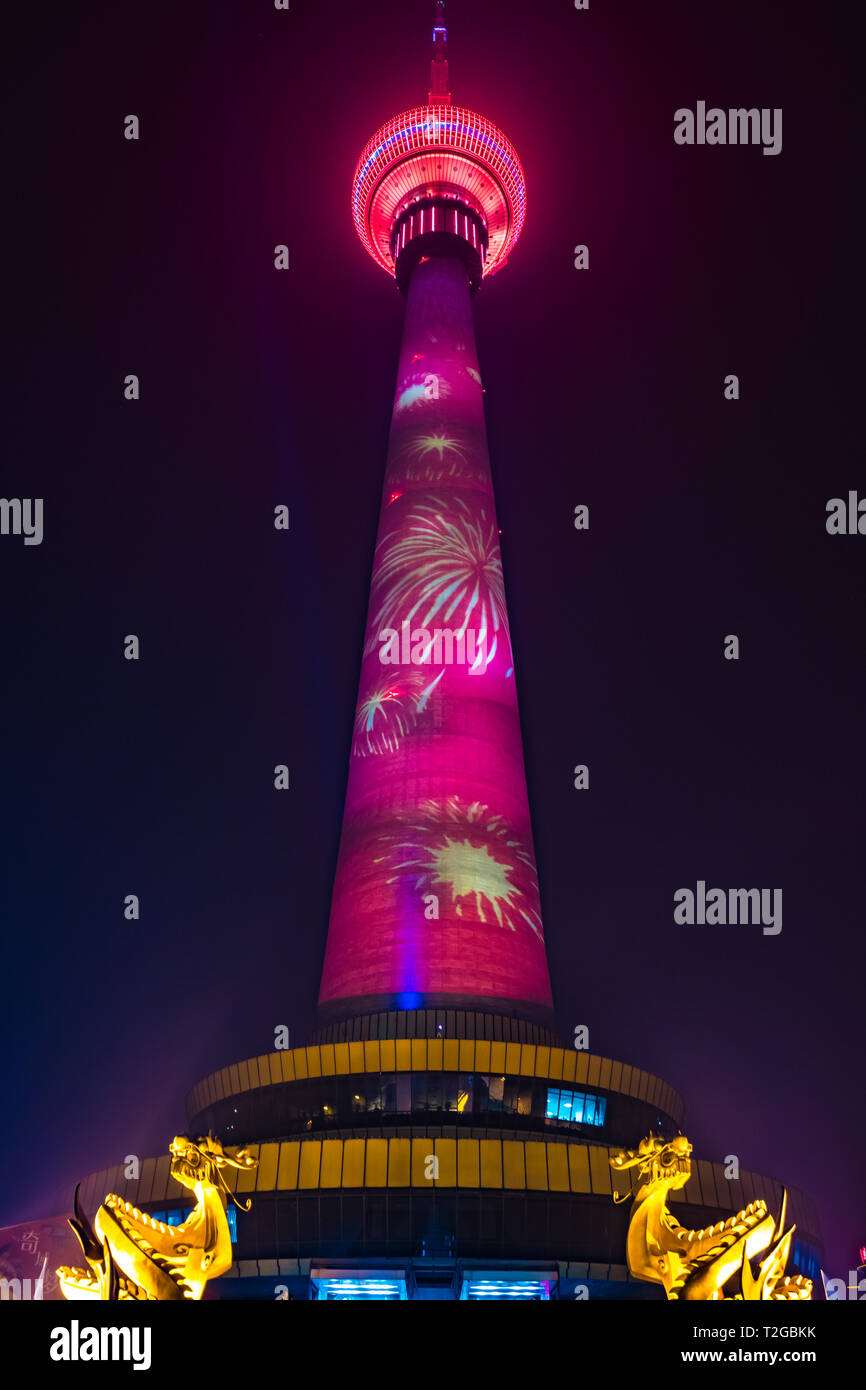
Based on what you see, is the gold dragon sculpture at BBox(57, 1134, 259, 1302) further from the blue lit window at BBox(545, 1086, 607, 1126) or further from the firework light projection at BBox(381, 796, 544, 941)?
the firework light projection at BBox(381, 796, 544, 941)

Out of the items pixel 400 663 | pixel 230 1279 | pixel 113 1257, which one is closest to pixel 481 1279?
pixel 230 1279

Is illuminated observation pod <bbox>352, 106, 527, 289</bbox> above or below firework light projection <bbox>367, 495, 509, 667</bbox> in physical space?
above

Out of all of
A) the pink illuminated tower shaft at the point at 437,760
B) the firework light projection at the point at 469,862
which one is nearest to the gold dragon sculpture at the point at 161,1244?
the pink illuminated tower shaft at the point at 437,760

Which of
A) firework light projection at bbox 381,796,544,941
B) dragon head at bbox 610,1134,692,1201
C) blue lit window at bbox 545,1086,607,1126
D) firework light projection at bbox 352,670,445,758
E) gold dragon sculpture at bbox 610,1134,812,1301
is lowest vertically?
gold dragon sculpture at bbox 610,1134,812,1301

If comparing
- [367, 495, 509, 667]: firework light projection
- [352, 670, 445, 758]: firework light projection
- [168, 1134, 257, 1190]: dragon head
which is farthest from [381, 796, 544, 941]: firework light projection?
[168, 1134, 257, 1190]: dragon head

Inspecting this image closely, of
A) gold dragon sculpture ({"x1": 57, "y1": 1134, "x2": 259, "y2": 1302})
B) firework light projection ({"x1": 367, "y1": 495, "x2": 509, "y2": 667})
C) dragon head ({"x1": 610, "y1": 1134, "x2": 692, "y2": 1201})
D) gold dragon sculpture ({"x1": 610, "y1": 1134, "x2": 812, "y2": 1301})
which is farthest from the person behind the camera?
firework light projection ({"x1": 367, "y1": 495, "x2": 509, "y2": 667})

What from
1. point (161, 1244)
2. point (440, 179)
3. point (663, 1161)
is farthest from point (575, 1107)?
point (440, 179)

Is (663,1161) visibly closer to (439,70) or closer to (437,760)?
(437,760)
